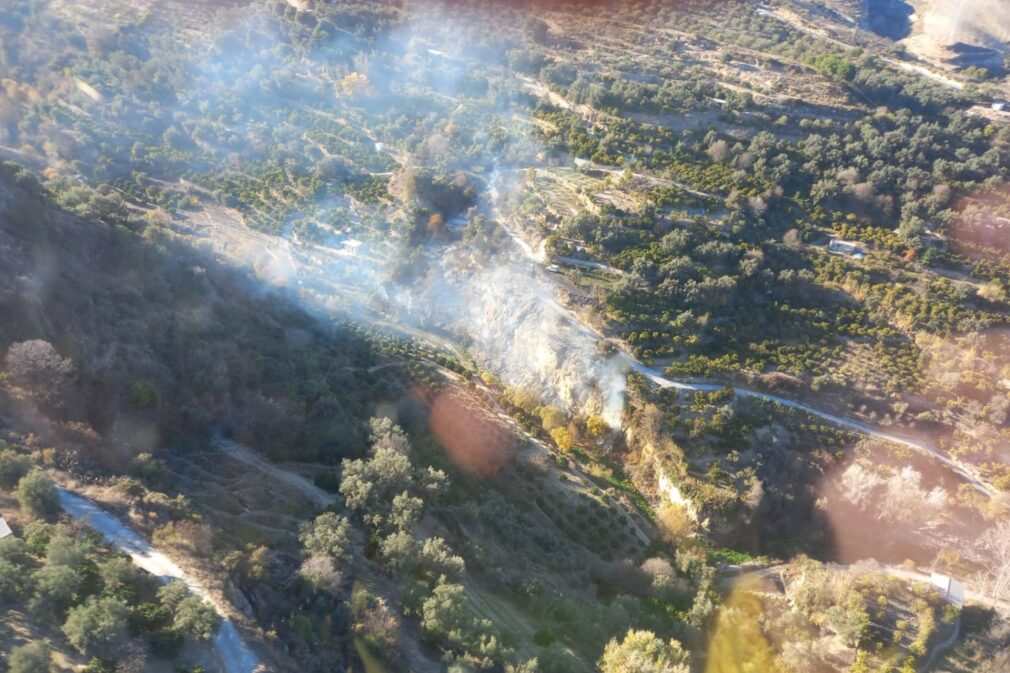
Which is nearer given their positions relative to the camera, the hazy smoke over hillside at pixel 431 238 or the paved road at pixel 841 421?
the paved road at pixel 841 421

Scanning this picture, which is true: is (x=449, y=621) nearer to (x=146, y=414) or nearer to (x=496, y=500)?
(x=496, y=500)

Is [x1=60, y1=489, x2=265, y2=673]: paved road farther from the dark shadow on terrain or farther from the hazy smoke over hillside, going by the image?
the dark shadow on terrain

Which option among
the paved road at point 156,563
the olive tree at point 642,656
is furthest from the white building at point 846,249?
the paved road at point 156,563

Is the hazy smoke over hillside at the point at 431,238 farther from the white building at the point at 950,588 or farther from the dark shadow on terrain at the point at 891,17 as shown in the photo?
the dark shadow on terrain at the point at 891,17

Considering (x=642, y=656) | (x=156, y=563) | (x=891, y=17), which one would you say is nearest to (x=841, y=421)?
(x=642, y=656)

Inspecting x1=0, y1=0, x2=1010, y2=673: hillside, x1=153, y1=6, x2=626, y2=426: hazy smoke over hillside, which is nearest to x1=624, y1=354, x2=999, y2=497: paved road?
x1=0, y1=0, x2=1010, y2=673: hillside

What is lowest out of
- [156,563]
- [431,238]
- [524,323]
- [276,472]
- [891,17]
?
[276,472]

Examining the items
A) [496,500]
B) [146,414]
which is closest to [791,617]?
[496,500]

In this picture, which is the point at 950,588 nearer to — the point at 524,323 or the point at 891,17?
the point at 524,323
